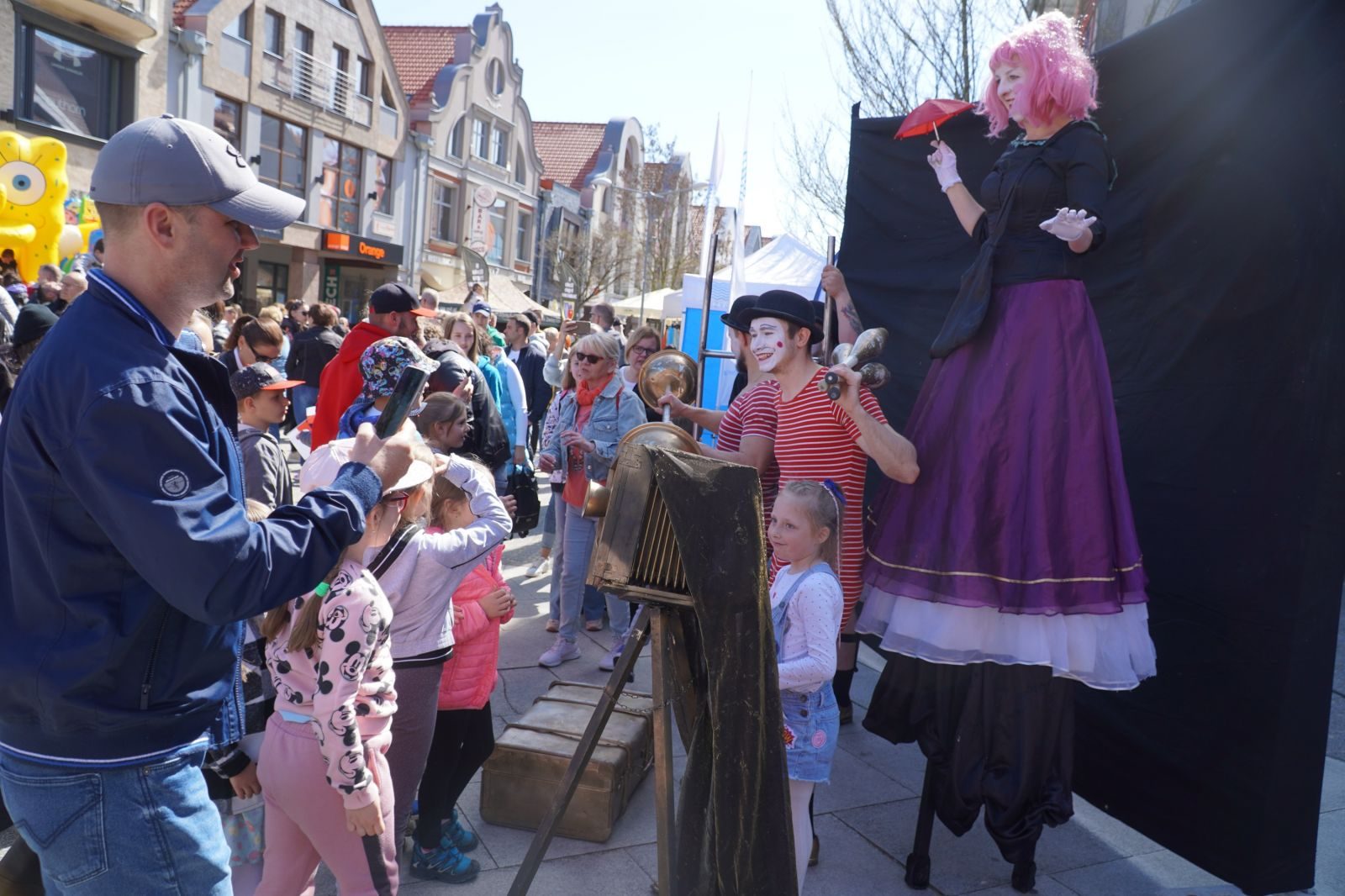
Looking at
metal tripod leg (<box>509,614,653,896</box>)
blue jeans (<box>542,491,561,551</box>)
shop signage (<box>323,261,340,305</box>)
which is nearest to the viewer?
metal tripod leg (<box>509,614,653,896</box>)

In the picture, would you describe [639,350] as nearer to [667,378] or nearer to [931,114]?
[667,378]

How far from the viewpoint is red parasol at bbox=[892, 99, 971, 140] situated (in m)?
3.60

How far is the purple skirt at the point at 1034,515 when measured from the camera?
2.87 m

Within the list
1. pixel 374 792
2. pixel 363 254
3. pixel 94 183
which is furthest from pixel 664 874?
pixel 363 254

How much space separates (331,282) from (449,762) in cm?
2471

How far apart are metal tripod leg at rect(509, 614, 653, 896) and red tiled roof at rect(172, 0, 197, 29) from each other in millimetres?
21429

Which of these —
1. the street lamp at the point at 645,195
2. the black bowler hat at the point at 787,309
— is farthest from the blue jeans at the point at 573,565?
the street lamp at the point at 645,195

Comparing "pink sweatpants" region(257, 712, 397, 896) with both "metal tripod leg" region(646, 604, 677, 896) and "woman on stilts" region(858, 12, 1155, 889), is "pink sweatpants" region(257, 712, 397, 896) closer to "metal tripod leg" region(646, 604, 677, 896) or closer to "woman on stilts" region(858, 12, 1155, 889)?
"metal tripod leg" region(646, 604, 677, 896)

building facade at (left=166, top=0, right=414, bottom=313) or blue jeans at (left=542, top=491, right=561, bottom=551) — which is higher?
building facade at (left=166, top=0, right=414, bottom=313)

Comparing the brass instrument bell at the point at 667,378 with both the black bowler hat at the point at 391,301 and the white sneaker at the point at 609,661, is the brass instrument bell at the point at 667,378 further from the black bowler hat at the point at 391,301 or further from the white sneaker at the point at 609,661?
the white sneaker at the point at 609,661

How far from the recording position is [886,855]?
338 centimetres

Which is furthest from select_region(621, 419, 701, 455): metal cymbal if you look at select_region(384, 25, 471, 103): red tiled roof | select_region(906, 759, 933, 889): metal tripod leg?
select_region(384, 25, 471, 103): red tiled roof

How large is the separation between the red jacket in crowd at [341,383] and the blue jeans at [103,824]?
2.93 metres

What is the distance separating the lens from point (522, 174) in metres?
34.6
